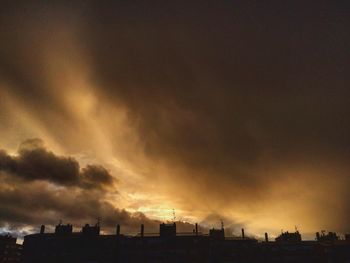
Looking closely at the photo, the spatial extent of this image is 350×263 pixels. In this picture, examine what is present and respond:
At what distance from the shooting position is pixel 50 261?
54719mm

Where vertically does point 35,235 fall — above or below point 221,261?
above

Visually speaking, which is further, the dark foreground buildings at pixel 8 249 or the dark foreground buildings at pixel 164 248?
the dark foreground buildings at pixel 8 249

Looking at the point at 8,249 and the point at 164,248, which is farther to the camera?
the point at 8,249

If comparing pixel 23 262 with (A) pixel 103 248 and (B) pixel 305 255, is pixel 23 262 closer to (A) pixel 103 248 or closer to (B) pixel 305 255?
(A) pixel 103 248

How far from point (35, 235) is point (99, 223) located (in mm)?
12493

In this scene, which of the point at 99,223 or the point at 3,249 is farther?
the point at 3,249

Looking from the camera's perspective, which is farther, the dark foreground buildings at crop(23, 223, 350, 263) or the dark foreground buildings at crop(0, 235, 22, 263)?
the dark foreground buildings at crop(0, 235, 22, 263)

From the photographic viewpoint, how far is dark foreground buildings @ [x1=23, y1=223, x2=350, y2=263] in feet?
180

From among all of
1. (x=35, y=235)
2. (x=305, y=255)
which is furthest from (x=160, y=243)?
(x=305, y=255)

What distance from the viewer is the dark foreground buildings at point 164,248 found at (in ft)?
180

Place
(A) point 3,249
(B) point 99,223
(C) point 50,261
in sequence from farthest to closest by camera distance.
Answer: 1. (A) point 3,249
2. (B) point 99,223
3. (C) point 50,261

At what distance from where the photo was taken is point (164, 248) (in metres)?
55.7

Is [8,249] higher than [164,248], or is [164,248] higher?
[8,249]

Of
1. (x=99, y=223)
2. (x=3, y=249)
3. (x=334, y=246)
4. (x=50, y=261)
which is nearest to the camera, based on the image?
(x=50, y=261)
